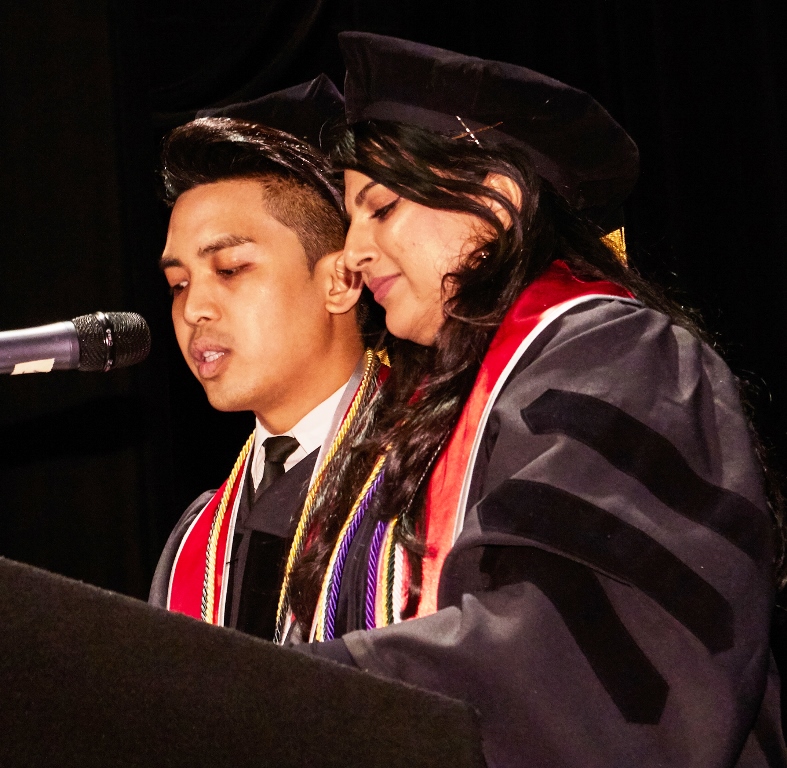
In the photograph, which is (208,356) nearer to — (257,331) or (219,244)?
(257,331)

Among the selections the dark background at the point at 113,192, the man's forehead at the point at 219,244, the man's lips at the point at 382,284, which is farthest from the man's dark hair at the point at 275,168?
the dark background at the point at 113,192

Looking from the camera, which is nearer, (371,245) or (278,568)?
(371,245)

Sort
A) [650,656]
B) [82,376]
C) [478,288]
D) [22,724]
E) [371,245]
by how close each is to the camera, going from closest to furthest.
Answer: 1. [22,724]
2. [650,656]
3. [478,288]
4. [371,245]
5. [82,376]

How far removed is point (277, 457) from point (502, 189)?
0.76 meters

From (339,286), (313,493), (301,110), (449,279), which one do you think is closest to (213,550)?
(313,493)

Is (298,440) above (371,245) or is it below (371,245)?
below

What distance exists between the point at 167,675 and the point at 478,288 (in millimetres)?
942

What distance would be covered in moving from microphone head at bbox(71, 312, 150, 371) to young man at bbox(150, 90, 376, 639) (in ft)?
1.93

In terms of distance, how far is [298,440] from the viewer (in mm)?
2055

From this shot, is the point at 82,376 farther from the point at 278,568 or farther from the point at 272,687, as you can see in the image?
the point at 272,687

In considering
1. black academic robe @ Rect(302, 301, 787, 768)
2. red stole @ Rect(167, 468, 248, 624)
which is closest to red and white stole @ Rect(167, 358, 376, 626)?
red stole @ Rect(167, 468, 248, 624)

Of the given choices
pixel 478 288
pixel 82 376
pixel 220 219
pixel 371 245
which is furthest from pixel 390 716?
pixel 82 376

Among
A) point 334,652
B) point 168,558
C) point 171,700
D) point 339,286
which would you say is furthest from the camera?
point 168,558

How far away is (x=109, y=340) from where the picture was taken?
1325mm
